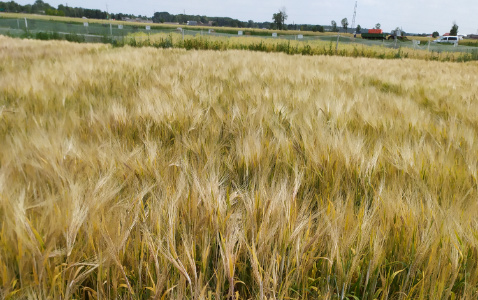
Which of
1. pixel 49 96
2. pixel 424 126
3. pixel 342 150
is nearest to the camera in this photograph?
pixel 342 150

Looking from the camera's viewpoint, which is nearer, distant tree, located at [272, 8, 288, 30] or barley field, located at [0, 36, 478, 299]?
barley field, located at [0, 36, 478, 299]

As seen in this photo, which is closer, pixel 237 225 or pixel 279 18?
pixel 237 225

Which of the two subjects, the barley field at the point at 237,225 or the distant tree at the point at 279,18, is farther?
the distant tree at the point at 279,18

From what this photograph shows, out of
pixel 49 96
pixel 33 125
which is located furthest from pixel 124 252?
pixel 49 96

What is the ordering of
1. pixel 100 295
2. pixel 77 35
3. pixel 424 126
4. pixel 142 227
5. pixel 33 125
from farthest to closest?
pixel 77 35, pixel 424 126, pixel 33 125, pixel 142 227, pixel 100 295

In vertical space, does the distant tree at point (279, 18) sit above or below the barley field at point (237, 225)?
above

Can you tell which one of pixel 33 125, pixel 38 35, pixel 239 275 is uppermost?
pixel 38 35

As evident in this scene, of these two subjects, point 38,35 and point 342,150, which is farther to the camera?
point 38,35

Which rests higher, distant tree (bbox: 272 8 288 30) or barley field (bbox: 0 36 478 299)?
distant tree (bbox: 272 8 288 30)

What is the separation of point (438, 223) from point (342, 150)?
45 centimetres

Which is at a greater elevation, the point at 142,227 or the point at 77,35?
the point at 77,35

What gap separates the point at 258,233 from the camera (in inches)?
22.1

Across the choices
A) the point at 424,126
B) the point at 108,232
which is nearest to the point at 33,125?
the point at 108,232

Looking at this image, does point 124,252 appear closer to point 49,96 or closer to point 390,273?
point 390,273
